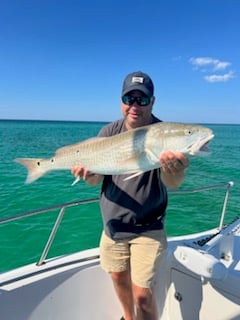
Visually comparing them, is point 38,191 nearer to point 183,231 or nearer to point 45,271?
point 183,231

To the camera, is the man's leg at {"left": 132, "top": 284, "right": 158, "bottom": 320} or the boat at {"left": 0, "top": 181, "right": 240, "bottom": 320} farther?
the boat at {"left": 0, "top": 181, "right": 240, "bottom": 320}

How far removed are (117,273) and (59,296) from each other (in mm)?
686

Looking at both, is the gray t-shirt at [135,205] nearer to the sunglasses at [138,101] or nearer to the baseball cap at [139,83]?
the sunglasses at [138,101]

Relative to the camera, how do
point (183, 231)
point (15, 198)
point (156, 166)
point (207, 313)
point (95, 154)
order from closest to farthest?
point (156, 166), point (95, 154), point (207, 313), point (183, 231), point (15, 198)

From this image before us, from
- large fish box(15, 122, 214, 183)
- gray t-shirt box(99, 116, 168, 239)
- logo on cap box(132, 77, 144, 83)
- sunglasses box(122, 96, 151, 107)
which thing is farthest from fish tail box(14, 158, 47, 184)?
logo on cap box(132, 77, 144, 83)

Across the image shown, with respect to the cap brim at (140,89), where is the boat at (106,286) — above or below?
below

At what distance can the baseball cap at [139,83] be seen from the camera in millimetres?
2529

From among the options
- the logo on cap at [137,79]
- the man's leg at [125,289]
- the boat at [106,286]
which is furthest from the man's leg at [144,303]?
the logo on cap at [137,79]

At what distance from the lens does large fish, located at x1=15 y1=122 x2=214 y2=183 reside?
2.42 metres

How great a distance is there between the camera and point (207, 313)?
9.55ft

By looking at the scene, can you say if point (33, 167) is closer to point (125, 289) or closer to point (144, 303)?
point (125, 289)

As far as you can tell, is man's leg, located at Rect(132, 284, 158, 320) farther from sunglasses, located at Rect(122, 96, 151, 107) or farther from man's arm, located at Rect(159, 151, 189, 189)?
sunglasses, located at Rect(122, 96, 151, 107)

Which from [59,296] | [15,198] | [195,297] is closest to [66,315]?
[59,296]

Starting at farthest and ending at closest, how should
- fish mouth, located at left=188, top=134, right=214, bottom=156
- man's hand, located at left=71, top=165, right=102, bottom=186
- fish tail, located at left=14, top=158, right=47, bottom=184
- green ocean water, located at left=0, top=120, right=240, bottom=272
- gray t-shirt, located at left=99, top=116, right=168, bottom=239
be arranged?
green ocean water, located at left=0, top=120, right=240, bottom=272 < fish tail, located at left=14, top=158, right=47, bottom=184 < man's hand, located at left=71, top=165, right=102, bottom=186 < gray t-shirt, located at left=99, top=116, right=168, bottom=239 < fish mouth, located at left=188, top=134, right=214, bottom=156
